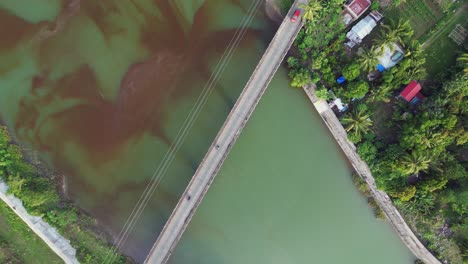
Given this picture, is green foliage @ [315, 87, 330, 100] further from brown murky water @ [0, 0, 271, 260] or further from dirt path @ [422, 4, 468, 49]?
dirt path @ [422, 4, 468, 49]

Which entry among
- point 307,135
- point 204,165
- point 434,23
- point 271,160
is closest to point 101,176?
point 204,165

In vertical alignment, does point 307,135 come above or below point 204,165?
above

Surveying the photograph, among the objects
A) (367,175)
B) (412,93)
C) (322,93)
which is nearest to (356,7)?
(322,93)

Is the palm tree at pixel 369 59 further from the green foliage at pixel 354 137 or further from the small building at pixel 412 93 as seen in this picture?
the green foliage at pixel 354 137

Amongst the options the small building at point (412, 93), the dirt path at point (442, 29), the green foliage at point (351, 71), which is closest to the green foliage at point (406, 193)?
the small building at point (412, 93)

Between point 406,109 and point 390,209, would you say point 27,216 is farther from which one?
point 406,109

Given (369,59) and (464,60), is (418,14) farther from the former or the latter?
(369,59)

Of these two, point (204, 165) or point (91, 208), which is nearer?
point (204, 165)
